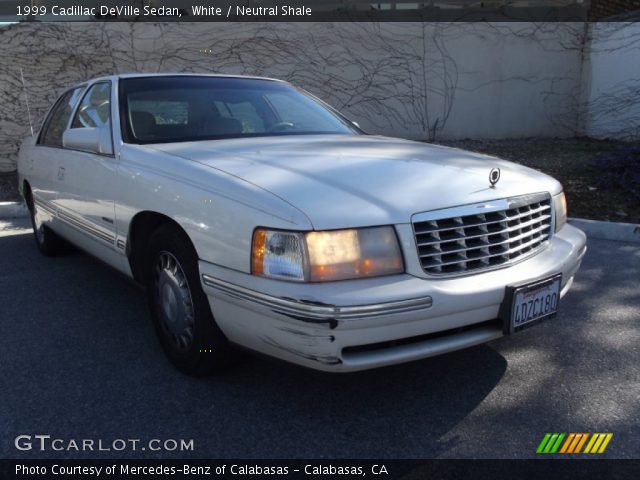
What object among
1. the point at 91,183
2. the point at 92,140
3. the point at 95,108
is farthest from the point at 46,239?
the point at 92,140

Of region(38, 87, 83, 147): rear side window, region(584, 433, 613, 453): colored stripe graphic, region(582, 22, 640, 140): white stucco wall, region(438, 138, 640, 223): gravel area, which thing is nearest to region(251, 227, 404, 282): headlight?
region(584, 433, 613, 453): colored stripe graphic

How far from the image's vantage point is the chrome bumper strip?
204 cm

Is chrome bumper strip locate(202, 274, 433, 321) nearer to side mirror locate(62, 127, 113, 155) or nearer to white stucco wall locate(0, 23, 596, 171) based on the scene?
side mirror locate(62, 127, 113, 155)

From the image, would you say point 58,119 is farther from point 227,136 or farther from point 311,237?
point 311,237

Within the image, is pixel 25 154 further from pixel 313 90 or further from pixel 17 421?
pixel 313 90

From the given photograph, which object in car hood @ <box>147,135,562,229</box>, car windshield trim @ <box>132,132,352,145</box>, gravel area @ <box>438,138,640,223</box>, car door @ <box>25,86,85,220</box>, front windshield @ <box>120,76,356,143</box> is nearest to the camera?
car hood @ <box>147,135,562,229</box>

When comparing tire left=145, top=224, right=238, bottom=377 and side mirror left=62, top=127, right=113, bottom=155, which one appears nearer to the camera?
tire left=145, top=224, right=238, bottom=377

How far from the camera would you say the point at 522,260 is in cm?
254

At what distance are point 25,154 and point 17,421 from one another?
10.4ft

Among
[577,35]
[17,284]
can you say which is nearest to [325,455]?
[17,284]

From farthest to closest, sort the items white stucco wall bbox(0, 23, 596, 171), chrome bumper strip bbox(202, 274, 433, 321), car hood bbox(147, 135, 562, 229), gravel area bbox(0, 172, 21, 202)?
1. white stucco wall bbox(0, 23, 596, 171)
2. gravel area bbox(0, 172, 21, 202)
3. car hood bbox(147, 135, 562, 229)
4. chrome bumper strip bbox(202, 274, 433, 321)

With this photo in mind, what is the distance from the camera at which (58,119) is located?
175 inches

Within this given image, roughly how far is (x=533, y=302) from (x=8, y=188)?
24.3 feet

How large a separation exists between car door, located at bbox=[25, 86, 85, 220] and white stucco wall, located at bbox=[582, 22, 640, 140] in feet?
29.7
